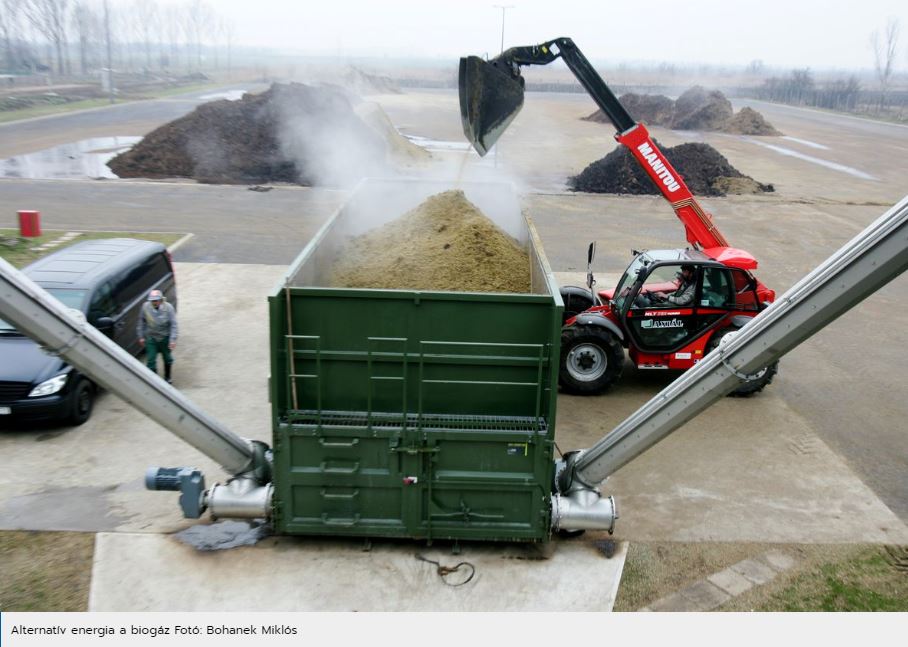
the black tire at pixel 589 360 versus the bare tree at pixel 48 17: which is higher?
the bare tree at pixel 48 17

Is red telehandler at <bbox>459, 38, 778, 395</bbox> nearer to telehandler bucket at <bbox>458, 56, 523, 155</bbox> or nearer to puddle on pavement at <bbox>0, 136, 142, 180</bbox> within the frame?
telehandler bucket at <bbox>458, 56, 523, 155</bbox>

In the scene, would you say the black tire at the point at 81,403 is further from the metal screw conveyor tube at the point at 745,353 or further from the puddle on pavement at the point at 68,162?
the puddle on pavement at the point at 68,162

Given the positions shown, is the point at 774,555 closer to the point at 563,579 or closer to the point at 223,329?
the point at 563,579

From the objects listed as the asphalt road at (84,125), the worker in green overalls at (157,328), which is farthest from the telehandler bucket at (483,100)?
the asphalt road at (84,125)

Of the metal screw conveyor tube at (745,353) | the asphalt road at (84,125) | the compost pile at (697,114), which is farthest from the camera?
the compost pile at (697,114)

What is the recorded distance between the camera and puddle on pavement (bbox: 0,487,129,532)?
681 centimetres

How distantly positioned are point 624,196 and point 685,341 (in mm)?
15432

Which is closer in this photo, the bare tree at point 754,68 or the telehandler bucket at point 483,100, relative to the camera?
the telehandler bucket at point 483,100

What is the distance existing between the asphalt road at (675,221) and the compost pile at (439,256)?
7.91 ft

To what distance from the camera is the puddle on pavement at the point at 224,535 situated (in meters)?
6.58

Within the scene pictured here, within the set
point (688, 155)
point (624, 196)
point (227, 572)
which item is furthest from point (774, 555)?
point (688, 155)

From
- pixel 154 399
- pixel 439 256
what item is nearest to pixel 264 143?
pixel 439 256

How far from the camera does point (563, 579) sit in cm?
628

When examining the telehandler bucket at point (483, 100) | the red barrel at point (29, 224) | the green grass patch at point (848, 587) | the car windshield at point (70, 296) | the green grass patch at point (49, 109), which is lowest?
the green grass patch at point (848, 587)
